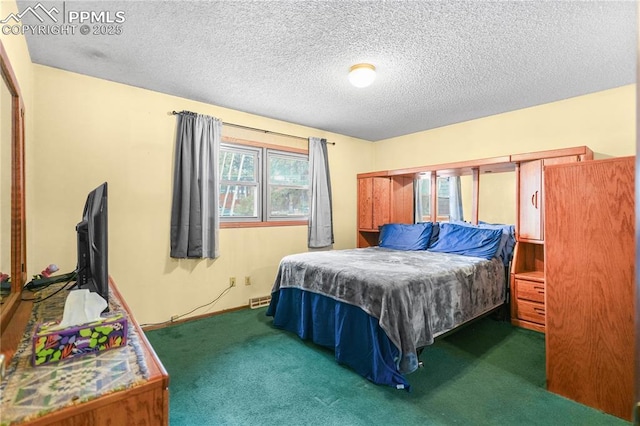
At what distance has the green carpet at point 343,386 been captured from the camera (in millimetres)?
1780

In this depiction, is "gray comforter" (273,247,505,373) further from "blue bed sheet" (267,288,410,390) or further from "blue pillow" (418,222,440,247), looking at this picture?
"blue pillow" (418,222,440,247)

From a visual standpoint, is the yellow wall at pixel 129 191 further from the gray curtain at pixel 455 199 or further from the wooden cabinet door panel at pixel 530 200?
the wooden cabinet door panel at pixel 530 200

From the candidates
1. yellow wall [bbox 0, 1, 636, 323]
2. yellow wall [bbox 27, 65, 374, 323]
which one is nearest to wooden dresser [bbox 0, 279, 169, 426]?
yellow wall [bbox 0, 1, 636, 323]

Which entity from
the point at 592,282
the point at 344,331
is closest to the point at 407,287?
the point at 344,331

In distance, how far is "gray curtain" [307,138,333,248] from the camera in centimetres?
430

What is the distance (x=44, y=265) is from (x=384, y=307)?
9.37 feet

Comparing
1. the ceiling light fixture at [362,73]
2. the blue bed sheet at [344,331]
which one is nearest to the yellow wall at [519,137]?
the ceiling light fixture at [362,73]

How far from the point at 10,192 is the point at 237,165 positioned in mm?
2379

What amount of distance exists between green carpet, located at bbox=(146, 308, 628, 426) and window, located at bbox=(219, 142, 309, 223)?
152cm

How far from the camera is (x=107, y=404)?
0.81 meters

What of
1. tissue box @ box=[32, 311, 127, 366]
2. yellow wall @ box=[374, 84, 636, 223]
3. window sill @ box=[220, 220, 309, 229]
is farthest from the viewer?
window sill @ box=[220, 220, 309, 229]

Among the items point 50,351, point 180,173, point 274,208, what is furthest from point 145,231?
point 50,351

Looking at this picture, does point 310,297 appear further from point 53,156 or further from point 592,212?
point 53,156

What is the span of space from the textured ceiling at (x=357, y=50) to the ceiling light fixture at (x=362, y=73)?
0.08 metres
